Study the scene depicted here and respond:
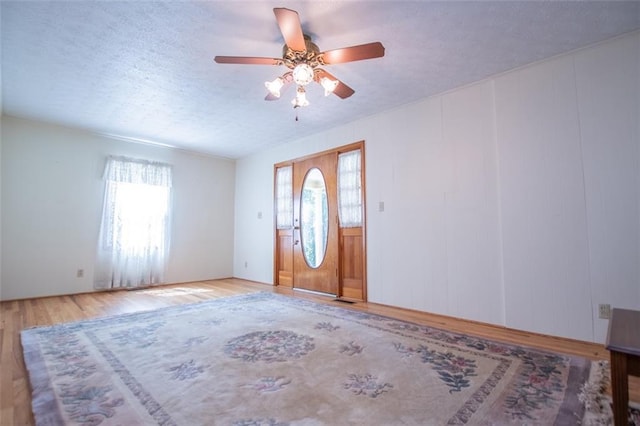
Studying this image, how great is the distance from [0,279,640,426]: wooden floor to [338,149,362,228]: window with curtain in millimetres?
1144

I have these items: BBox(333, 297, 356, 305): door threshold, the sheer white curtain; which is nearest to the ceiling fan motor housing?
BBox(333, 297, 356, 305): door threshold

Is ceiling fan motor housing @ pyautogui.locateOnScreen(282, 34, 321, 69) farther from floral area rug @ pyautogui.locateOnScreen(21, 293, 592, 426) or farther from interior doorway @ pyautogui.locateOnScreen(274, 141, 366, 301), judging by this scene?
floral area rug @ pyautogui.locateOnScreen(21, 293, 592, 426)

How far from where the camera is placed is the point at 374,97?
11.3ft

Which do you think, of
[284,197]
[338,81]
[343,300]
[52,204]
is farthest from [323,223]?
[52,204]

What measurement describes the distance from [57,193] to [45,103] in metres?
1.38

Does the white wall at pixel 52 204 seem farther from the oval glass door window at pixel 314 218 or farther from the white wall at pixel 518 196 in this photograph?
the white wall at pixel 518 196

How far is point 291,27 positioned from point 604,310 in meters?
3.15

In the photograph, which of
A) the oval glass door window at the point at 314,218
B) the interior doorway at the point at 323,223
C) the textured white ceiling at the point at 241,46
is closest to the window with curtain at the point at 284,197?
the interior doorway at the point at 323,223

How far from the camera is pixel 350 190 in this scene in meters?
4.22

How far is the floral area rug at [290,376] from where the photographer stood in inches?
57.2

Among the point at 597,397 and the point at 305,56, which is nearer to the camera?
the point at 597,397

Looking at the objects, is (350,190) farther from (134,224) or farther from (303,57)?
(134,224)

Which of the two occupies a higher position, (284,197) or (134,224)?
(284,197)

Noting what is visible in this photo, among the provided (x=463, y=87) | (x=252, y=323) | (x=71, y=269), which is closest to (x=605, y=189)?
(x=463, y=87)
